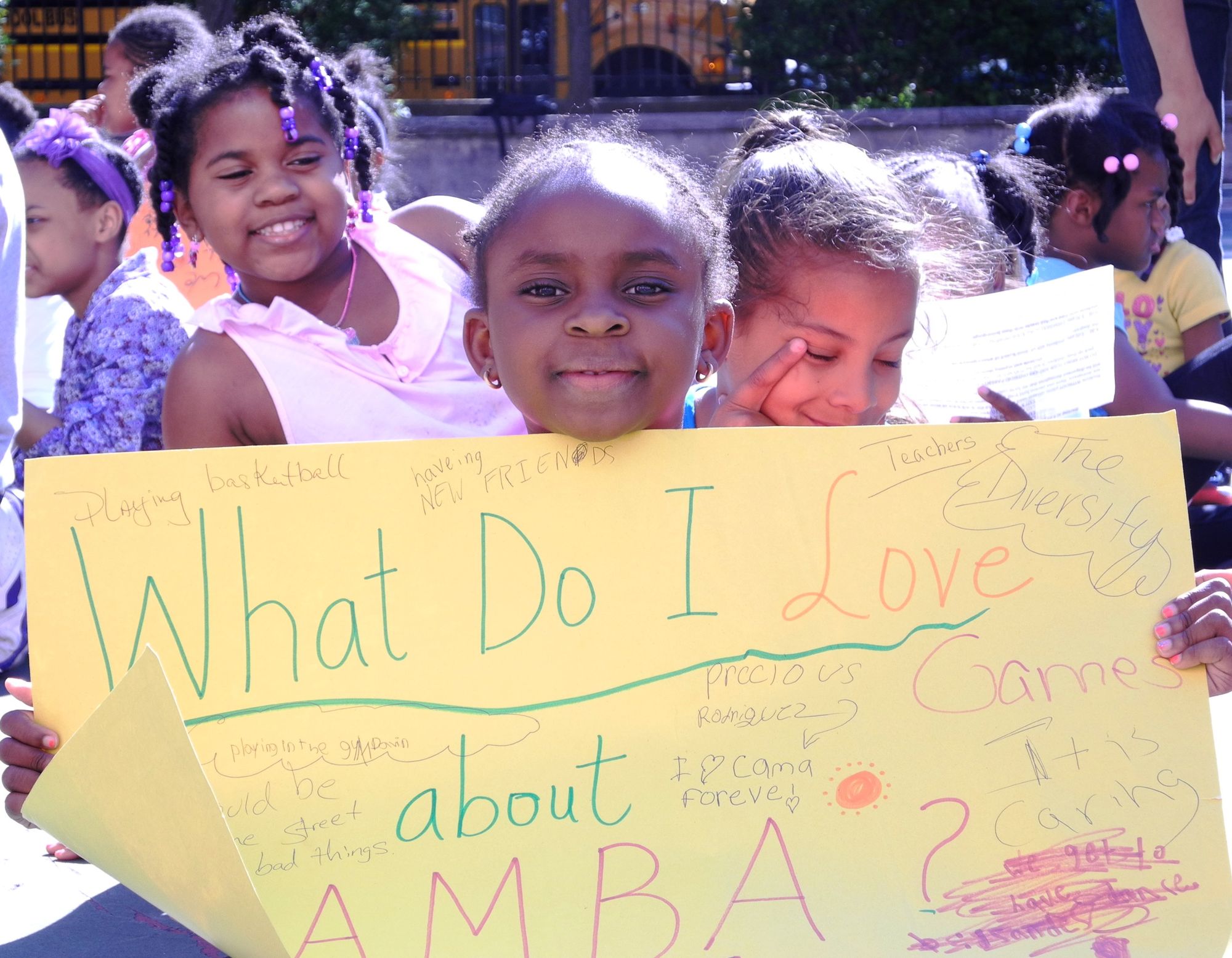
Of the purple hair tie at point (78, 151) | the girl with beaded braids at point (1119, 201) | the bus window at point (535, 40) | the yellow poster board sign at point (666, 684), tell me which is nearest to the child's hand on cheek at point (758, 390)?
the yellow poster board sign at point (666, 684)

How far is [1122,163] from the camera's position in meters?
3.51

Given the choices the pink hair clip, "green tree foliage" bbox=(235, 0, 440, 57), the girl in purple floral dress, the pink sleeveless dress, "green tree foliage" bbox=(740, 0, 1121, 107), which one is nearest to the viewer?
the pink sleeveless dress

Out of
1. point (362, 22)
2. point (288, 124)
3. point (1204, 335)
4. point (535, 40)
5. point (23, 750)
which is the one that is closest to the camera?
point (23, 750)

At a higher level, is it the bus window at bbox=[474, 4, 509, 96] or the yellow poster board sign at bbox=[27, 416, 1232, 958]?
the bus window at bbox=[474, 4, 509, 96]

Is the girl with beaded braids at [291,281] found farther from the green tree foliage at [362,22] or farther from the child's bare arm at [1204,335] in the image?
the green tree foliage at [362,22]

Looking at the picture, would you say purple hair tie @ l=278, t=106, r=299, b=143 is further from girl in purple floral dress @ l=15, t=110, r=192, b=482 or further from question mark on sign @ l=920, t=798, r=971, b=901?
question mark on sign @ l=920, t=798, r=971, b=901

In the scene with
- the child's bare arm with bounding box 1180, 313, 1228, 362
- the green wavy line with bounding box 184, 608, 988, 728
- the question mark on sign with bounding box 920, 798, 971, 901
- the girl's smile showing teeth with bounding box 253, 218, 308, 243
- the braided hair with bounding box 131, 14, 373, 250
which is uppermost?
the braided hair with bounding box 131, 14, 373, 250

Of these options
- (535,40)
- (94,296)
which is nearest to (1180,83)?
(94,296)

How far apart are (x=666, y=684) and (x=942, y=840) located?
376 mm

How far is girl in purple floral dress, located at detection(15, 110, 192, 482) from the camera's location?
3.06 m

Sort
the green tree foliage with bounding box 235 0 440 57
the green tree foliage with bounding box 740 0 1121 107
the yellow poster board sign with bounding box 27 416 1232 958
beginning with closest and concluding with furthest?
the yellow poster board sign with bounding box 27 416 1232 958, the green tree foliage with bounding box 740 0 1121 107, the green tree foliage with bounding box 235 0 440 57

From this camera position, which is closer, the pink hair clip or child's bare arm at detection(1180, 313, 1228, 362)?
the pink hair clip

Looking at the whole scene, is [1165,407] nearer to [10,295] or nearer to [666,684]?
[666,684]

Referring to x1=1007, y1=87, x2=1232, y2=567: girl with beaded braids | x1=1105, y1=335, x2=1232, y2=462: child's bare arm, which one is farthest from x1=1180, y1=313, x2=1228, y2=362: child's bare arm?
x1=1105, y1=335, x2=1232, y2=462: child's bare arm
